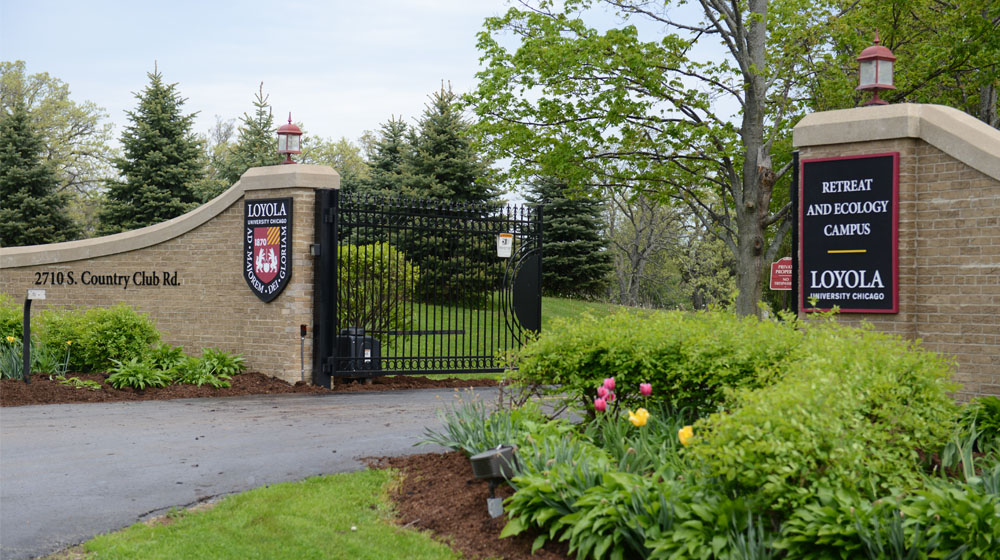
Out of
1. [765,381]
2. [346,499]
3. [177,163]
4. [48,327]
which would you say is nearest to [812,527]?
[765,381]

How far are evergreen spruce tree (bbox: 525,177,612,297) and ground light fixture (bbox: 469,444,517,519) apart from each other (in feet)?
75.3

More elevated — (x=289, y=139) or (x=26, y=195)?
(x=26, y=195)

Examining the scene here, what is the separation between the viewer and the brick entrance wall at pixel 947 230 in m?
7.64

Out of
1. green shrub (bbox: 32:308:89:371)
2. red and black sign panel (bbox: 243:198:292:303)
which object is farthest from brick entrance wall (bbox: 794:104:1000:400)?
green shrub (bbox: 32:308:89:371)

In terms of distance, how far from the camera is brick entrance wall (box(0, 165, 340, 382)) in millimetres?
11766

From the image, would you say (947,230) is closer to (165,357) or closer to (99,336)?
(165,357)

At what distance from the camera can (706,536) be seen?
3.98 m

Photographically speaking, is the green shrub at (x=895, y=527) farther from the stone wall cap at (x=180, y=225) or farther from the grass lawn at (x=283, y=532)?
the stone wall cap at (x=180, y=225)

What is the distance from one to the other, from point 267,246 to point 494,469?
25.7ft

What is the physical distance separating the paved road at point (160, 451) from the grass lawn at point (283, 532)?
0.38 metres

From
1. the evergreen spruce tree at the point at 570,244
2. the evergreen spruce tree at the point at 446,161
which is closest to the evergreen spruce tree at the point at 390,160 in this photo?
the evergreen spruce tree at the point at 446,161

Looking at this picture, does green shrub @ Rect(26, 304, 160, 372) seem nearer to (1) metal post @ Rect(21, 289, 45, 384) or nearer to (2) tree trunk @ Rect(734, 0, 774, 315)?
(1) metal post @ Rect(21, 289, 45, 384)

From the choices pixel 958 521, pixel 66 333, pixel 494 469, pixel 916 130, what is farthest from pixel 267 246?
pixel 958 521

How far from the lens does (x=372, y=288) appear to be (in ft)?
41.4
